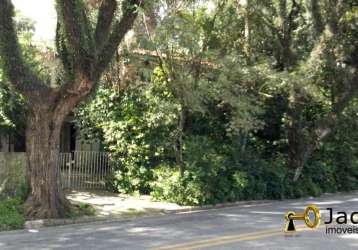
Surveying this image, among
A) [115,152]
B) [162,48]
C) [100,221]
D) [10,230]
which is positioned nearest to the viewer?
[10,230]

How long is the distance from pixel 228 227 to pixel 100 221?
11.1 ft

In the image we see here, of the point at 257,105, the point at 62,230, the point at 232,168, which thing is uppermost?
the point at 257,105

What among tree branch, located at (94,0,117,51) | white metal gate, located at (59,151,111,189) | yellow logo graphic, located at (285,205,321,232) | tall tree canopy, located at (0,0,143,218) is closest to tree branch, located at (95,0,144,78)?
tall tree canopy, located at (0,0,143,218)

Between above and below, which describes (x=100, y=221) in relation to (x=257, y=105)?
below

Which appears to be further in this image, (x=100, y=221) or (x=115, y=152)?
(x=115, y=152)

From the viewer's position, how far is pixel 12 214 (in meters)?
12.5

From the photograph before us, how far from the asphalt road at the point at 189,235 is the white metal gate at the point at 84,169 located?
524cm

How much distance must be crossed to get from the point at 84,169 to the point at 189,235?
29.8ft

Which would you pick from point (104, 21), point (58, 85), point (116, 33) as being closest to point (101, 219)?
point (58, 85)

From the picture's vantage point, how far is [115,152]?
62.5ft

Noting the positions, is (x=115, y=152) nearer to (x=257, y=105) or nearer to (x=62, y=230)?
(x=257, y=105)

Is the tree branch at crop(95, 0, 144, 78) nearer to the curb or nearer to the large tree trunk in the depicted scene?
the large tree trunk

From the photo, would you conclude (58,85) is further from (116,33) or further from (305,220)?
(305,220)

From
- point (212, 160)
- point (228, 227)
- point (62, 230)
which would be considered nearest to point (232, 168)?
point (212, 160)
